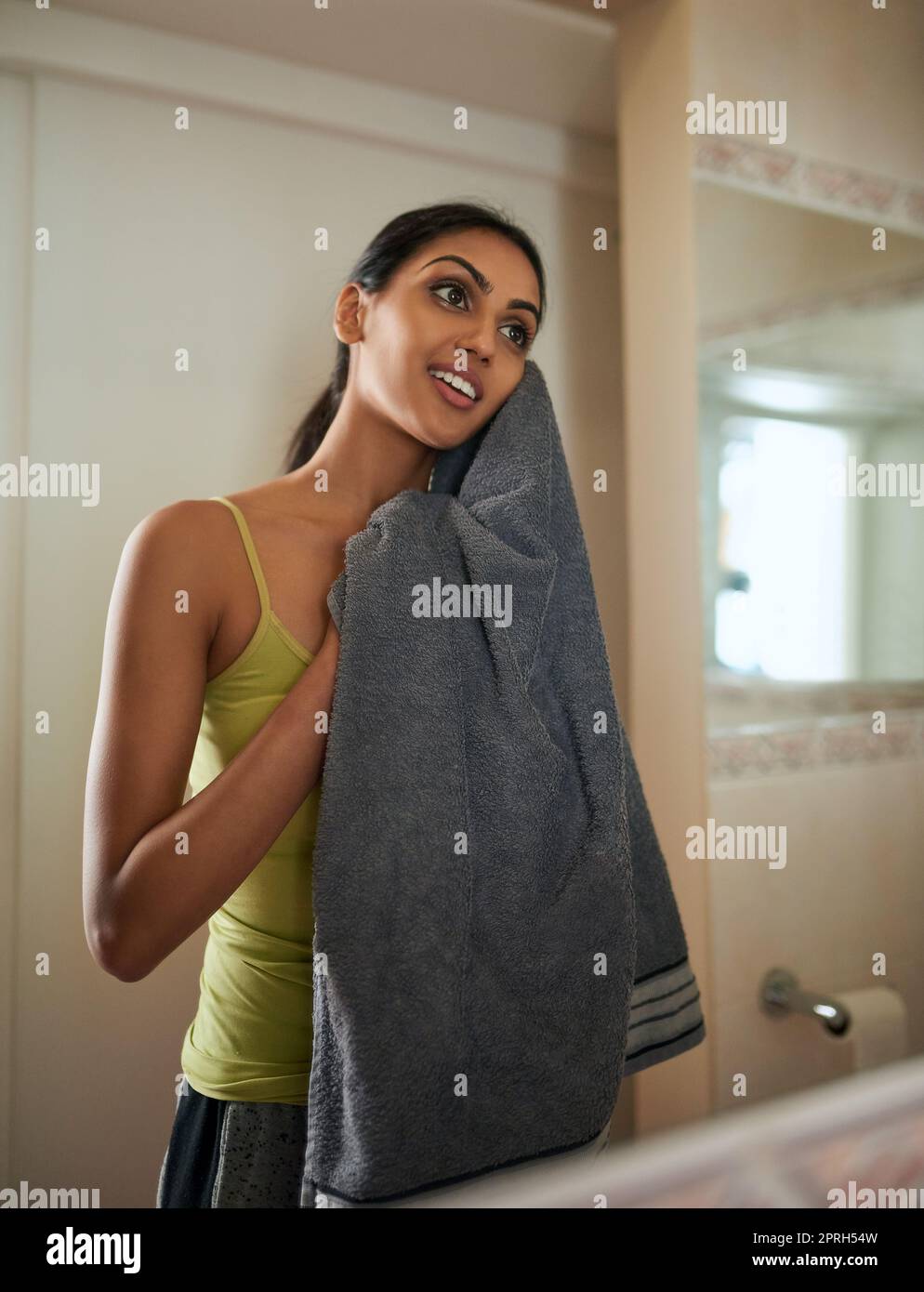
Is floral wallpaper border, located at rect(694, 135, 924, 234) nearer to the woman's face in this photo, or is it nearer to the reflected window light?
the reflected window light

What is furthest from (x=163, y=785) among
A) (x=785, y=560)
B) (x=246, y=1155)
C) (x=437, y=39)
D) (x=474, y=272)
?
(x=785, y=560)

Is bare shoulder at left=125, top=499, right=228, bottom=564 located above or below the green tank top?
above

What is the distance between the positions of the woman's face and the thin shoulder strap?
117mm

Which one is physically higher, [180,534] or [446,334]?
[446,334]

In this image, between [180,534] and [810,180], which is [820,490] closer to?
[810,180]

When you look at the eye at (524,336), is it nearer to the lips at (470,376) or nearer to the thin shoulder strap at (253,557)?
the lips at (470,376)

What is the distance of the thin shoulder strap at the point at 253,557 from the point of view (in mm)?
554

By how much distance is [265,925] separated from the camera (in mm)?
573

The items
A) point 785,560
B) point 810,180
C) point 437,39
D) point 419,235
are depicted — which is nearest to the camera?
point 419,235

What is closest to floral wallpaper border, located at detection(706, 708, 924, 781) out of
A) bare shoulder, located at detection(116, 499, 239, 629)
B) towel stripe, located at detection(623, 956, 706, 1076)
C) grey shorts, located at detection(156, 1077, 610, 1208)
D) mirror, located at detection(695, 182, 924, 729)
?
mirror, located at detection(695, 182, 924, 729)

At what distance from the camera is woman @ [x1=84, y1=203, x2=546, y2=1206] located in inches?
19.1

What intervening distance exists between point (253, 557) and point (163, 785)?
15 centimetres

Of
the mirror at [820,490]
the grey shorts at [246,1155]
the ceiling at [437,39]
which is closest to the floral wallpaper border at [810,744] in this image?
the mirror at [820,490]

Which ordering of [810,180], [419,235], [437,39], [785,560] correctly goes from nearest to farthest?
[419,235] < [437,39] < [810,180] < [785,560]
